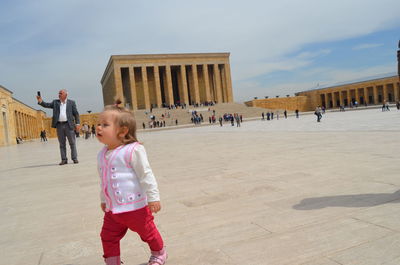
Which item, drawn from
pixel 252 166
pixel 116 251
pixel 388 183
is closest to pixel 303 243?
pixel 116 251

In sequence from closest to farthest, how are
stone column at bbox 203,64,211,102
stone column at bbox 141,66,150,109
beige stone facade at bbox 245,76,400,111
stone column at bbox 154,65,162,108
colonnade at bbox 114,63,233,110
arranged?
stone column at bbox 141,66,150,109 < stone column at bbox 154,65,162,108 < colonnade at bbox 114,63,233,110 < beige stone facade at bbox 245,76,400,111 < stone column at bbox 203,64,211,102

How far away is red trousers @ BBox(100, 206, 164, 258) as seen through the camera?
2217 millimetres

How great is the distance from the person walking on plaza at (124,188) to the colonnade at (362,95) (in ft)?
195

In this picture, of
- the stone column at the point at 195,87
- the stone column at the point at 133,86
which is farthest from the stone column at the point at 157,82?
the stone column at the point at 195,87

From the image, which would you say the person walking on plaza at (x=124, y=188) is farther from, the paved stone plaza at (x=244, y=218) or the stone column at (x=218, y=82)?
the stone column at (x=218, y=82)

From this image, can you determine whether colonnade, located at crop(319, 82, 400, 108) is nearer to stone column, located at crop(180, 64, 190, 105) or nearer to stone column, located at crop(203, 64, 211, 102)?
stone column, located at crop(203, 64, 211, 102)

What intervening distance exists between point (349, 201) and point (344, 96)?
73.4 m

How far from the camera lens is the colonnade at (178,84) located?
2216 inches

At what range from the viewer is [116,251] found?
2217 millimetres

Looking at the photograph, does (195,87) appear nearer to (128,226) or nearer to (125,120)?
(125,120)

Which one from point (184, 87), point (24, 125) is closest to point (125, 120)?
point (24, 125)

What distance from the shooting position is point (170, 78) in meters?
57.2

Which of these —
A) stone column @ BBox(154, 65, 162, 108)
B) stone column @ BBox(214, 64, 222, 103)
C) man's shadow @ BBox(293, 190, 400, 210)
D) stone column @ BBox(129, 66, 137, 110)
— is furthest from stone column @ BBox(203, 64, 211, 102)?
man's shadow @ BBox(293, 190, 400, 210)

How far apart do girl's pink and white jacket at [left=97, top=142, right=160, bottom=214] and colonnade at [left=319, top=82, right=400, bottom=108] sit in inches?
2339
